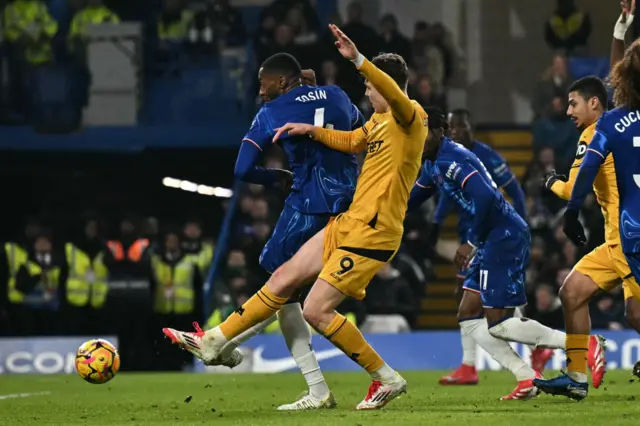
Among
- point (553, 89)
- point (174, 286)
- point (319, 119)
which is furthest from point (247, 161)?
point (553, 89)

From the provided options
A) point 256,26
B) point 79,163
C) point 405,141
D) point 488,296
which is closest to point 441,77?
point 256,26

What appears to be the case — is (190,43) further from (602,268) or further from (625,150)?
(625,150)

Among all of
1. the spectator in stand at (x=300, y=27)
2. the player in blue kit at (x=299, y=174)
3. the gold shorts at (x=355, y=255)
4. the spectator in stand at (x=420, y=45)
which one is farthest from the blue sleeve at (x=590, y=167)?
the spectator in stand at (x=300, y=27)

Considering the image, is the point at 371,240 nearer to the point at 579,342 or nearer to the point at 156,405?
the point at 579,342

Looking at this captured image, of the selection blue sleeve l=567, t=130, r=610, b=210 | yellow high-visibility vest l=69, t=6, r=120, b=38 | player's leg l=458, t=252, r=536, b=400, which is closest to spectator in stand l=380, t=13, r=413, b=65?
yellow high-visibility vest l=69, t=6, r=120, b=38

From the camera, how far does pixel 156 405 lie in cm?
980

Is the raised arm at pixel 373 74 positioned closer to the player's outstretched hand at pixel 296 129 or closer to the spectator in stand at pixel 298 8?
the player's outstretched hand at pixel 296 129

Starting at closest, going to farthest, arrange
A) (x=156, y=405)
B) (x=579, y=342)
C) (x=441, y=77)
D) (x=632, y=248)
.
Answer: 1. (x=632, y=248)
2. (x=579, y=342)
3. (x=156, y=405)
4. (x=441, y=77)

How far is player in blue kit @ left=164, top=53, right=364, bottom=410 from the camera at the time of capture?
8703 millimetres

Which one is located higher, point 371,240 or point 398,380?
point 371,240

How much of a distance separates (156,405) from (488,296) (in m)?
2.57

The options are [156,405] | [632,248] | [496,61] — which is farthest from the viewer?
[496,61]

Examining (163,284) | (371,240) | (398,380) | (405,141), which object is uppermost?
(405,141)

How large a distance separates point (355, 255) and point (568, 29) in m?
13.3
